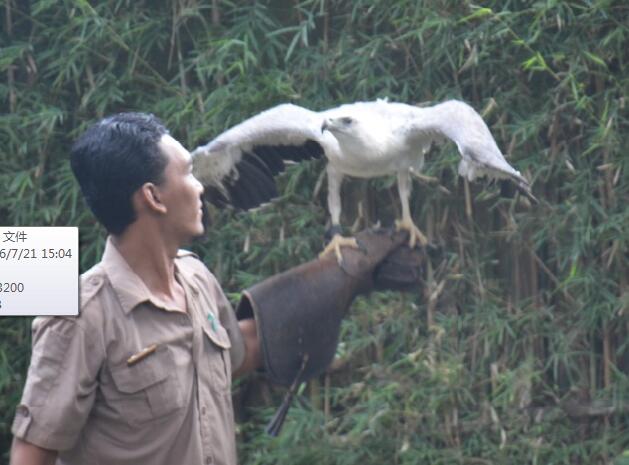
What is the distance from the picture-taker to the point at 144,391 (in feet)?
6.82

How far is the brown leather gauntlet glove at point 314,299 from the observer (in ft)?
8.47

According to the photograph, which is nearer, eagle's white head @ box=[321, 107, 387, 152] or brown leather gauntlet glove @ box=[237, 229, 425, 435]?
brown leather gauntlet glove @ box=[237, 229, 425, 435]

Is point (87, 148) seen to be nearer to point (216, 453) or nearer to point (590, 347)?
point (216, 453)

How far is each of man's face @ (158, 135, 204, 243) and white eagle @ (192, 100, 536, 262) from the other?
1106 mm

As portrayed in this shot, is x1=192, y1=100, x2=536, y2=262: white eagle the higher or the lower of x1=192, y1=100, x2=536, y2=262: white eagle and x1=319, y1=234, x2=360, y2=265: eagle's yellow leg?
the higher

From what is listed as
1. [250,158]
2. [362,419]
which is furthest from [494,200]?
[250,158]

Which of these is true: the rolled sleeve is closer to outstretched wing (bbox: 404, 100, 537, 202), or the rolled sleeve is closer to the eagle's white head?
outstretched wing (bbox: 404, 100, 537, 202)

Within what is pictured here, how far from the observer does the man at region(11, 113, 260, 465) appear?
204 cm

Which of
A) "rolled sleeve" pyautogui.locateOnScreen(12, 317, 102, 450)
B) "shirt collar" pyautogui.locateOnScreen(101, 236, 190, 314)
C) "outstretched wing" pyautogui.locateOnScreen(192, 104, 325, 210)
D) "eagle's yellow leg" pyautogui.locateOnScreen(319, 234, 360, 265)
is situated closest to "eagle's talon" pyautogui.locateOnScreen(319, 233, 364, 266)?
"eagle's yellow leg" pyautogui.locateOnScreen(319, 234, 360, 265)

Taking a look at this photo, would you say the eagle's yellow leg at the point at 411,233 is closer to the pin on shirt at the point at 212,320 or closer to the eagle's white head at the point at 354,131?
the eagle's white head at the point at 354,131

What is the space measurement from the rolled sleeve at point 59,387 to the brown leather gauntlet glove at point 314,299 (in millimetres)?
548

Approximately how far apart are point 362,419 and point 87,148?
98.0 inches

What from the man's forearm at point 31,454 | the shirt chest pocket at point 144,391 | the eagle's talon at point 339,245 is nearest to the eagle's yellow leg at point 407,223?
the eagle's talon at point 339,245

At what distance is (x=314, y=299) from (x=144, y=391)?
0.71 meters
